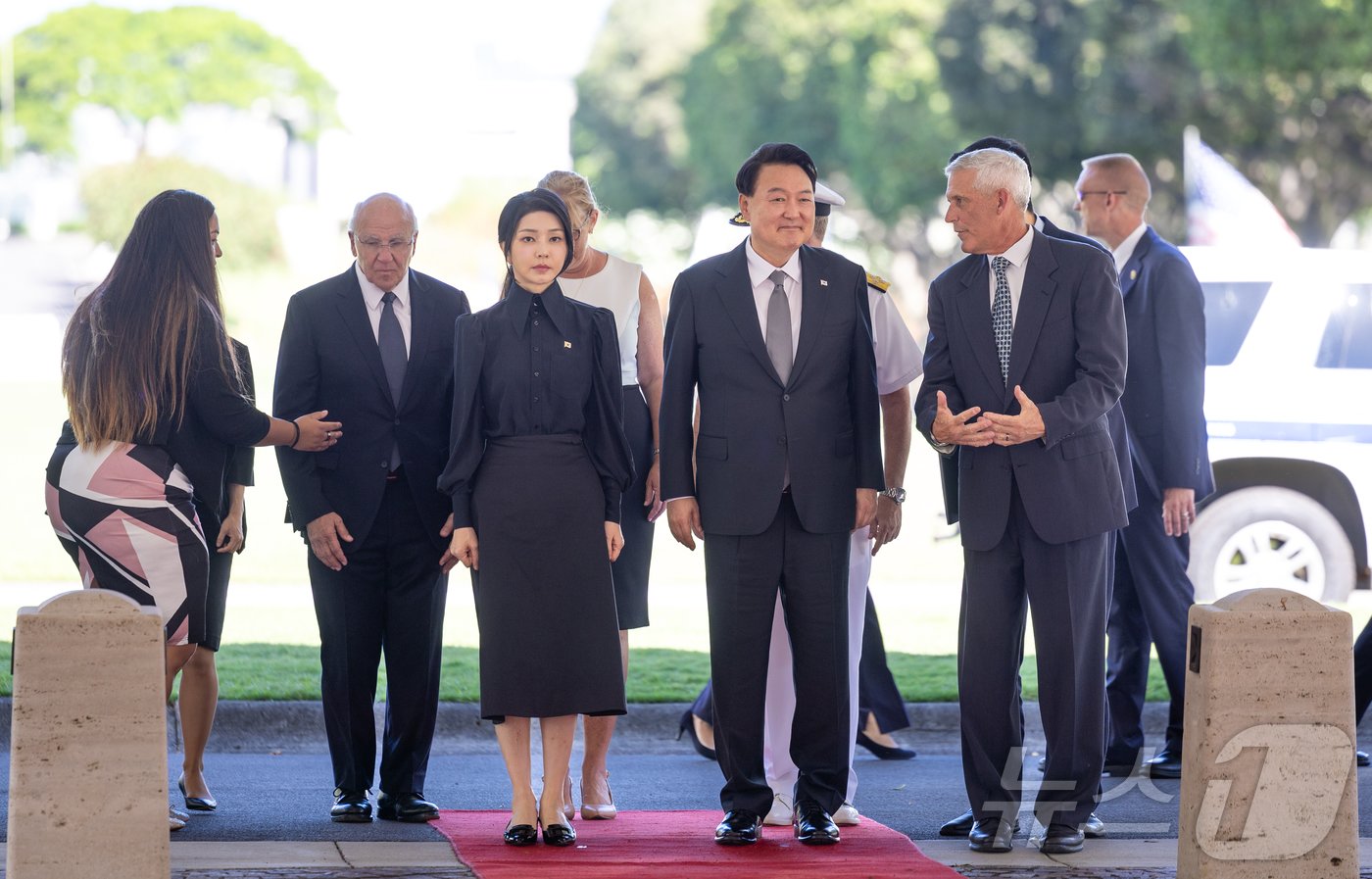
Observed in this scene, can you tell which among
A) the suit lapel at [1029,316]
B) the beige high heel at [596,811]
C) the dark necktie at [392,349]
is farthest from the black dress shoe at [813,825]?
the dark necktie at [392,349]

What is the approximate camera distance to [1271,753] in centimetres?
554

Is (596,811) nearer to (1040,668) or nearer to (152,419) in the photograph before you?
(1040,668)

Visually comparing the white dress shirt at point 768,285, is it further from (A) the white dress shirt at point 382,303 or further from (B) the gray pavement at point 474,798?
(B) the gray pavement at point 474,798

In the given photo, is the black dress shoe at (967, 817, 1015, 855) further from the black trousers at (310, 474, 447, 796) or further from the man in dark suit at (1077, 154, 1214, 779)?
the black trousers at (310, 474, 447, 796)

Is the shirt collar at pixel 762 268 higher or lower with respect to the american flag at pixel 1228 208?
lower

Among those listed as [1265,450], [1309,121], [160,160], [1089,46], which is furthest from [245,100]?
[1265,450]

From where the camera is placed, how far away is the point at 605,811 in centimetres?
689

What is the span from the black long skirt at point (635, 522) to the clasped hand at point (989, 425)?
113cm

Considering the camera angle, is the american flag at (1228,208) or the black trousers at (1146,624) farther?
the american flag at (1228,208)

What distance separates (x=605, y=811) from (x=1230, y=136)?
109 feet

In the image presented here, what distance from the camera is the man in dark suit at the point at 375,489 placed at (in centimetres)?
666

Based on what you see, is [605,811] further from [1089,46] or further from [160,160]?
[160,160]

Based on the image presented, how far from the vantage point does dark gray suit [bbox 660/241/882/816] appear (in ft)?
20.5

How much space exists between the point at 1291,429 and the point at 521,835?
727 centimetres
